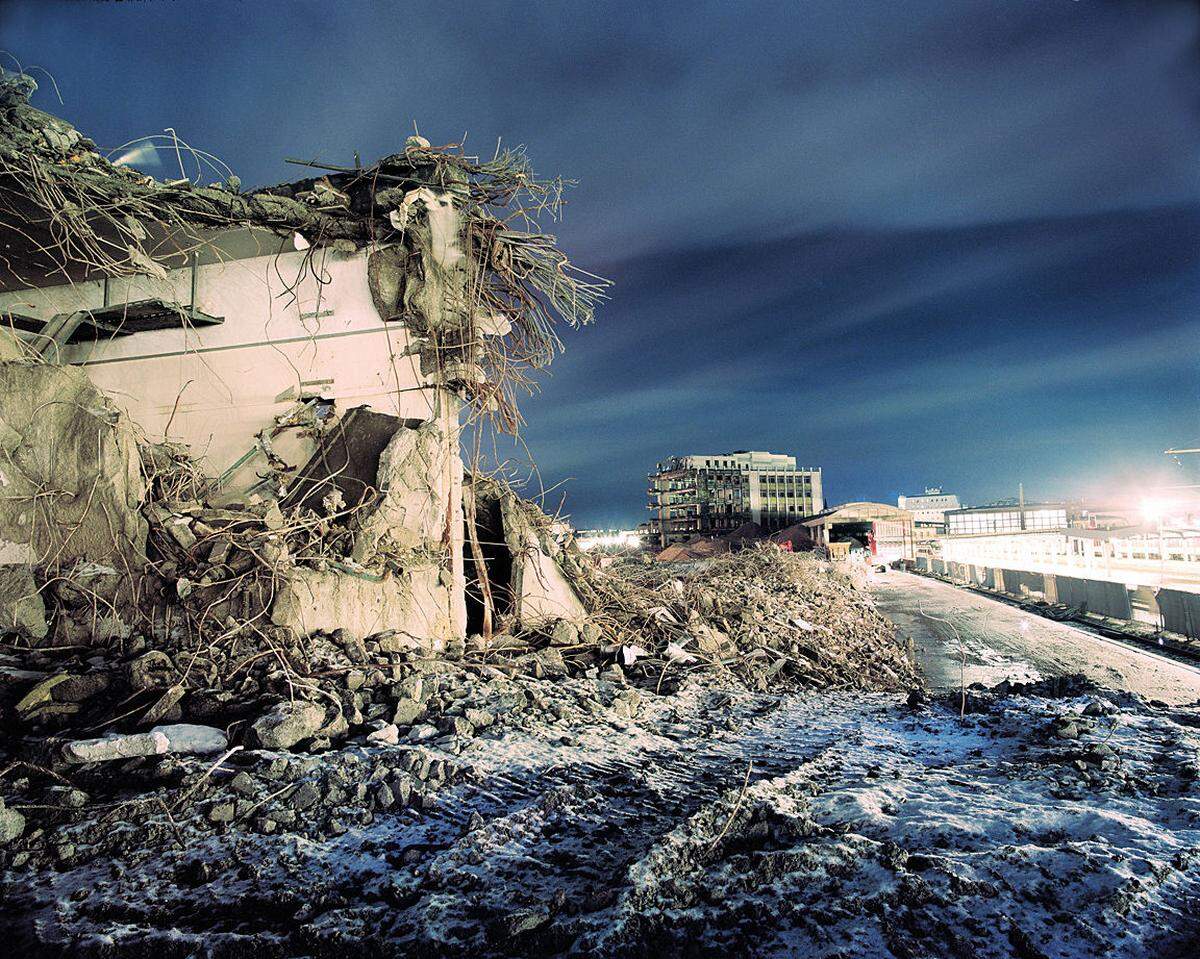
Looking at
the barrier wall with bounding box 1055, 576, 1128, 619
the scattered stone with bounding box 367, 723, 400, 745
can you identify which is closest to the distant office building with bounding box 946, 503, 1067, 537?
the barrier wall with bounding box 1055, 576, 1128, 619

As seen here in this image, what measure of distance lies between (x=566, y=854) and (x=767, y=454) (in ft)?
322

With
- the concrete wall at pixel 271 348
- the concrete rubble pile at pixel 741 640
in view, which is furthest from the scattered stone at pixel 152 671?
the concrete rubble pile at pixel 741 640

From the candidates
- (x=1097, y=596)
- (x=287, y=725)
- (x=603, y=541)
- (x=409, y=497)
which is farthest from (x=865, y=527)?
(x=287, y=725)

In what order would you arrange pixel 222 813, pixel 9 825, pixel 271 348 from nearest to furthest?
pixel 9 825
pixel 222 813
pixel 271 348

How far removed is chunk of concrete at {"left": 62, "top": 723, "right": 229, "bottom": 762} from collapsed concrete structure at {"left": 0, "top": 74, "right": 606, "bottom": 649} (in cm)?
146

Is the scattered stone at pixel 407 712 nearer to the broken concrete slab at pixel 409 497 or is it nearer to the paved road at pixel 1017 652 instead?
the broken concrete slab at pixel 409 497

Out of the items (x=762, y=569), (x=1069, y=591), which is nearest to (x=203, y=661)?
(x=762, y=569)

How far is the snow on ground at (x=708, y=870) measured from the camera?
1914mm

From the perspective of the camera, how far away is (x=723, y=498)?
74.4 meters

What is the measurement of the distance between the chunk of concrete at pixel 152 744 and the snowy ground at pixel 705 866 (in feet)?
2.17

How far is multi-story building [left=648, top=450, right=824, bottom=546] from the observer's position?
6975cm

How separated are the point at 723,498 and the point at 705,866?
242 feet

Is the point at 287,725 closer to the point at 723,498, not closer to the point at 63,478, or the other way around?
the point at 63,478

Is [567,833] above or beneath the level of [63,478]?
beneath
